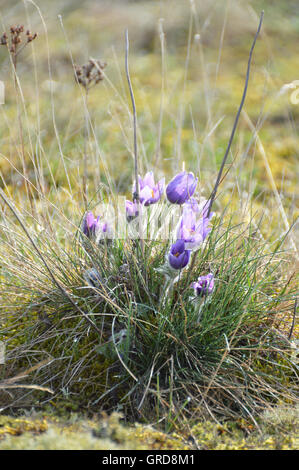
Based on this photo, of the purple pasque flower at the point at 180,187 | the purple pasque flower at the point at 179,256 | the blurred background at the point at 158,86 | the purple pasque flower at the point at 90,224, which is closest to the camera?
the purple pasque flower at the point at 179,256

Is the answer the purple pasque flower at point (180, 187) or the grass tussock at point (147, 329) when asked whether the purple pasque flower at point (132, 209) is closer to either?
the grass tussock at point (147, 329)

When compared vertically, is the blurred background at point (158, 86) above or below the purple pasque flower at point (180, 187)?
above

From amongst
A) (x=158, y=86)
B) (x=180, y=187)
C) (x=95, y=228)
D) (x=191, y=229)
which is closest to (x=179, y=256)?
(x=191, y=229)

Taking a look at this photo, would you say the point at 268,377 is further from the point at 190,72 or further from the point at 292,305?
the point at 190,72

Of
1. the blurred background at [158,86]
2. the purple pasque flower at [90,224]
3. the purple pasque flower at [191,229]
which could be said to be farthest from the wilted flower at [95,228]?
the blurred background at [158,86]

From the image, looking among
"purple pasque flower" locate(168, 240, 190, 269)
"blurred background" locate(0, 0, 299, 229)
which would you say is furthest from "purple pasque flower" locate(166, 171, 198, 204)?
"blurred background" locate(0, 0, 299, 229)

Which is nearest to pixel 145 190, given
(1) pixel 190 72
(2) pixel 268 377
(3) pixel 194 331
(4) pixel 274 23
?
(3) pixel 194 331
